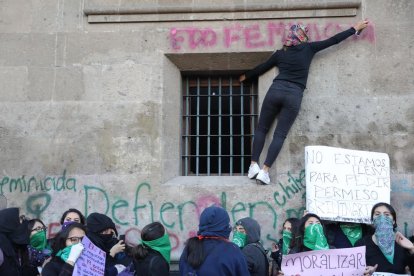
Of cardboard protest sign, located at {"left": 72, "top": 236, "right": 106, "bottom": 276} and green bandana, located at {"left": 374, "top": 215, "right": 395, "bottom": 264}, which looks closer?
cardboard protest sign, located at {"left": 72, "top": 236, "right": 106, "bottom": 276}

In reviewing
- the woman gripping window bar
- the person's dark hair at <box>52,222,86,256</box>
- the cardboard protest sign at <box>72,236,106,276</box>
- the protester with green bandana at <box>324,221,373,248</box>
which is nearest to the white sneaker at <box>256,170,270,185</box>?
the woman gripping window bar

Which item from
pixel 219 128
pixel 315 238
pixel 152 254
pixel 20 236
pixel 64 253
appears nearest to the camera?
pixel 64 253

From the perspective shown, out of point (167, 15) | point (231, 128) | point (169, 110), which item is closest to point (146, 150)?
point (169, 110)

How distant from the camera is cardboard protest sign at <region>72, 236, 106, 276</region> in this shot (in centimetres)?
470

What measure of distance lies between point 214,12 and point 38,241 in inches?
146

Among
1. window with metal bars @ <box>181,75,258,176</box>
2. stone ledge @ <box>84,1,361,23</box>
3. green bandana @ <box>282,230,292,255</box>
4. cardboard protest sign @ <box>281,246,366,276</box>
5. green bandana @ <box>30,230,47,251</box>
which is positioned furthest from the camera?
window with metal bars @ <box>181,75,258,176</box>

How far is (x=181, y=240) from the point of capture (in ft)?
23.1

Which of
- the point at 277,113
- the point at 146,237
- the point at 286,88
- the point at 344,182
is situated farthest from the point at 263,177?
the point at 146,237

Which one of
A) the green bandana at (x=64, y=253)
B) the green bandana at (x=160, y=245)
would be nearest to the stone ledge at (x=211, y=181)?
the green bandana at (x=160, y=245)

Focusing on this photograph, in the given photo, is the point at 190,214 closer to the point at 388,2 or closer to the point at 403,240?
the point at 403,240

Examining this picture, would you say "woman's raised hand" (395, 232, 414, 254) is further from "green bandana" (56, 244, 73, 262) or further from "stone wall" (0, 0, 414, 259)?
"green bandana" (56, 244, 73, 262)

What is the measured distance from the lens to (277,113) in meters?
7.28

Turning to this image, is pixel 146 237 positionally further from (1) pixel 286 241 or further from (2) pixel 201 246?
(1) pixel 286 241

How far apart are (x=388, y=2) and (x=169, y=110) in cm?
323
